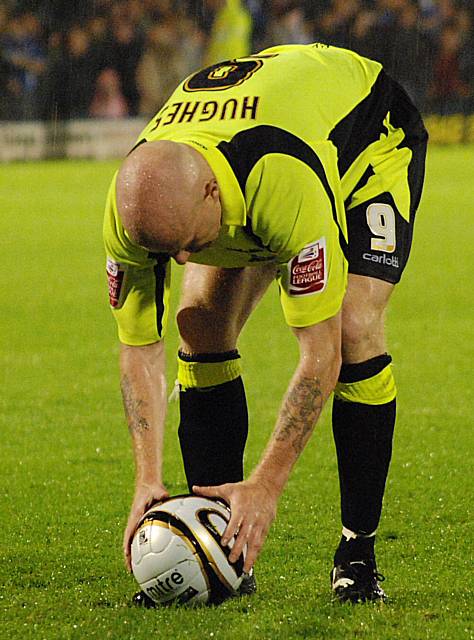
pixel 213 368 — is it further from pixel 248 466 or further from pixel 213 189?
pixel 248 466

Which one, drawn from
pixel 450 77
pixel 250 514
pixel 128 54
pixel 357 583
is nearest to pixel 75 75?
pixel 128 54

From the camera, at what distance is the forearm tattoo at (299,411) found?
11.8 ft

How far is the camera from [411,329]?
947 cm

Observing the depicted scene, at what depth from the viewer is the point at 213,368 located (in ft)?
14.6

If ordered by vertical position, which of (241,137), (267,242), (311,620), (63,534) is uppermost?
(241,137)

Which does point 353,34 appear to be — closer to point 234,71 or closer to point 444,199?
point 444,199

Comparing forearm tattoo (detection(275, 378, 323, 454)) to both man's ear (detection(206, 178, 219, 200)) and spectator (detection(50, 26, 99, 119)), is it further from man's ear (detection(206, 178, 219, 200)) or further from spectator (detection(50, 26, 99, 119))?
spectator (detection(50, 26, 99, 119))

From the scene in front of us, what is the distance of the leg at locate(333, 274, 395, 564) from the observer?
158 inches

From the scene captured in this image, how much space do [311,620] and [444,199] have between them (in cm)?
1453

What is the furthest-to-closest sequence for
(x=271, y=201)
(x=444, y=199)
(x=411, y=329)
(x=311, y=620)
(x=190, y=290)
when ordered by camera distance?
(x=444, y=199), (x=411, y=329), (x=190, y=290), (x=311, y=620), (x=271, y=201)

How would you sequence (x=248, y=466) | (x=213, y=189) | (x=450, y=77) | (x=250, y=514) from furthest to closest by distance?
1. (x=450, y=77)
2. (x=248, y=466)
3. (x=250, y=514)
4. (x=213, y=189)

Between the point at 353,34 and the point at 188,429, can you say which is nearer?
the point at 188,429

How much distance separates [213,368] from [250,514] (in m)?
0.99

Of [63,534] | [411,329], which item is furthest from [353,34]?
[63,534]
